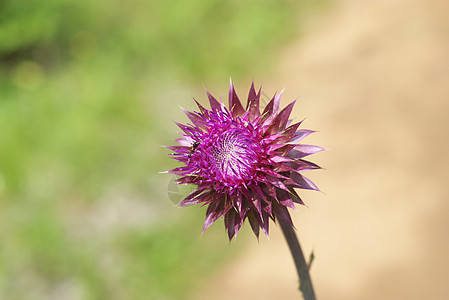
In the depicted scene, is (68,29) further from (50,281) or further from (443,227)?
(443,227)

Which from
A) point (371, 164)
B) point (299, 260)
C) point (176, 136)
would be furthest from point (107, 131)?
point (299, 260)

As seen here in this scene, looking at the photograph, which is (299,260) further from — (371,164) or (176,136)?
(371,164)

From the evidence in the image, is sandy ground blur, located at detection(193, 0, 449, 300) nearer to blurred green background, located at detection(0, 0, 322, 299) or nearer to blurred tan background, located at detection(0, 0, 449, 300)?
blurred tan background, located at detection(0, 0, 449, 300)

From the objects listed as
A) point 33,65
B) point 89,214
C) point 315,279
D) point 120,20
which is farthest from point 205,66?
point 315,279

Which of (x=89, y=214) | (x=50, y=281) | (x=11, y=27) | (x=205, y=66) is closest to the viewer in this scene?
(x=50, y=281)

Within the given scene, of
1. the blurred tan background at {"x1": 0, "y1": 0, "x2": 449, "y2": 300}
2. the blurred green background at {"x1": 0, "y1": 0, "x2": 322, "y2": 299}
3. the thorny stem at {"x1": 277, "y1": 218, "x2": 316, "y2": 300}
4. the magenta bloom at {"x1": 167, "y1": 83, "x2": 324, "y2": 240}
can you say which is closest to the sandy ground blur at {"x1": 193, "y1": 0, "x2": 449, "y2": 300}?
the blurred tan background at {"x1": 0, "y1": 0, "x2": 449, "y2": 300}

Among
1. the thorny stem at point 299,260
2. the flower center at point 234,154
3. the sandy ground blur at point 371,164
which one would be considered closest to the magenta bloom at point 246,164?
the flower center at point 234,154
